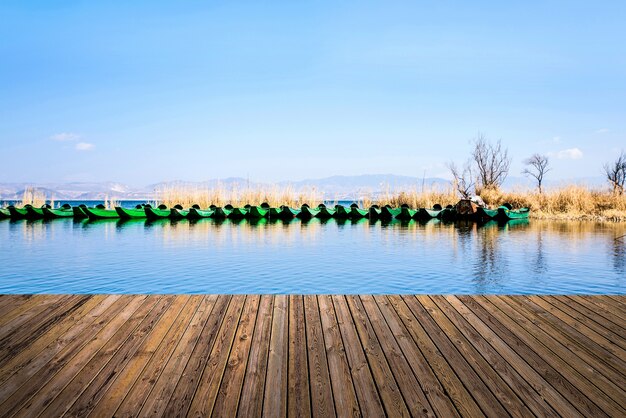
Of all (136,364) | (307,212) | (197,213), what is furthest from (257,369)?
(307,212)

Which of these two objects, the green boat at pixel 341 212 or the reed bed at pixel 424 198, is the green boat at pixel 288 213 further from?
the green boat at pixel 341 212

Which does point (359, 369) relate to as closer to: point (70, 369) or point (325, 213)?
point (70, 369)

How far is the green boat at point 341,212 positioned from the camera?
2117 cm

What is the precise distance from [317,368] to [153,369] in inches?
29.6

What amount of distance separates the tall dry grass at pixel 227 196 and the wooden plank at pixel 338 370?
19.0 metres

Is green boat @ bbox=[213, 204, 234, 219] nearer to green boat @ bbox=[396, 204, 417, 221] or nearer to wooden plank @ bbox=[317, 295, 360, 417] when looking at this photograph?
green boat @ bbox=[396, 204, 417, 221]

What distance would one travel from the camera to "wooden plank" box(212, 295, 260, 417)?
73.3 inches

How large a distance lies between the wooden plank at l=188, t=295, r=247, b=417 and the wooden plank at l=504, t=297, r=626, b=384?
1.75 metres

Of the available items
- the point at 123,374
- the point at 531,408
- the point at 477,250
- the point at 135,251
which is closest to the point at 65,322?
the point at 123,374

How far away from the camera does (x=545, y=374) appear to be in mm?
2191

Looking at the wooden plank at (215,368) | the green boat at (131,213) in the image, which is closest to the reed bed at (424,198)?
the green boat at (131,213)

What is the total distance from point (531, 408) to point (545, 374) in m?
0.37

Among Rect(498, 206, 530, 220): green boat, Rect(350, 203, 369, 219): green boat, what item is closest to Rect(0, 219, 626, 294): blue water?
Rect(498, 206, 530, 220): green boat

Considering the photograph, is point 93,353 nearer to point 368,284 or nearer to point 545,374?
point 545,374
